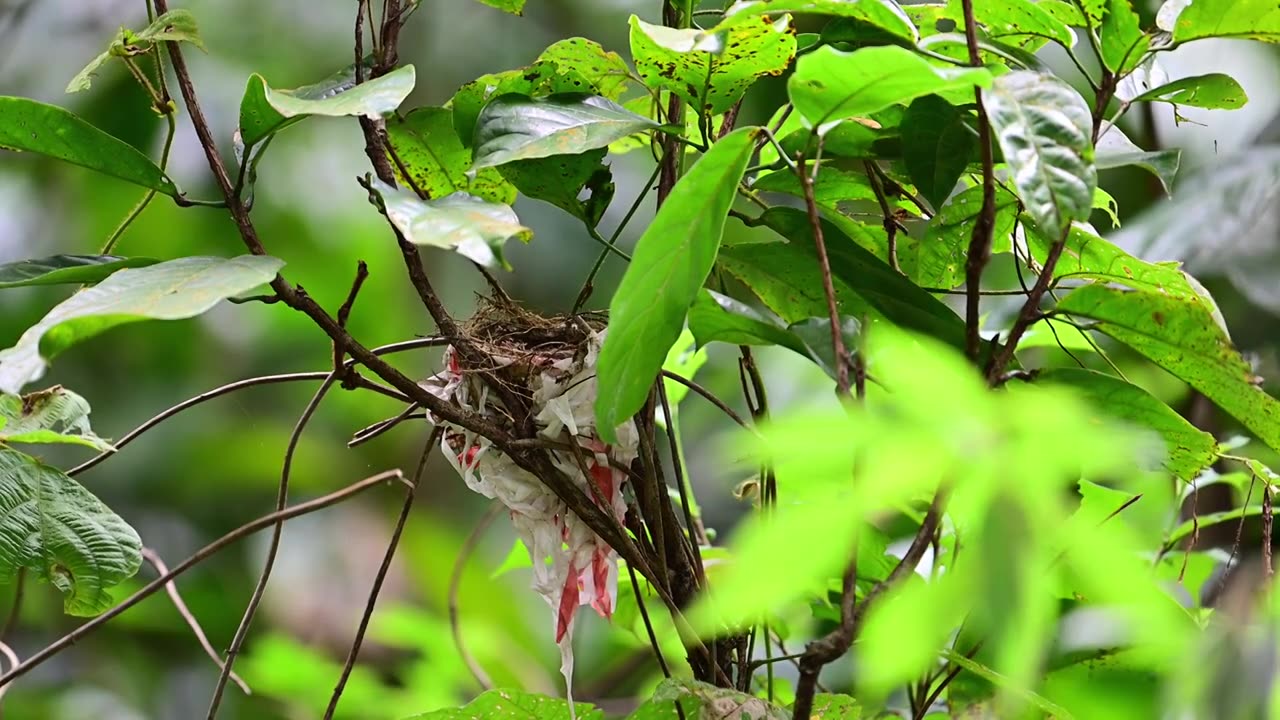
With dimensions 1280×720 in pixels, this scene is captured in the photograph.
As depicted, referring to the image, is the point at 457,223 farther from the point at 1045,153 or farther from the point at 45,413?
the point at 45,413

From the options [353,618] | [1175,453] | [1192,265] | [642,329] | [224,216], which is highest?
[642,329]

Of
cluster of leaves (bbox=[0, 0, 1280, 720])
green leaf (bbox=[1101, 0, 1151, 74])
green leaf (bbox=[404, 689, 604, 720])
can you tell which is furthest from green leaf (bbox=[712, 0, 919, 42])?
green leaf (bbox=[404, 689, 604, 720])

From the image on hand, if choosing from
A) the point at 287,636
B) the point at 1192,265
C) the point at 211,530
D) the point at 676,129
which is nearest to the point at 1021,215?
the point at 676,129

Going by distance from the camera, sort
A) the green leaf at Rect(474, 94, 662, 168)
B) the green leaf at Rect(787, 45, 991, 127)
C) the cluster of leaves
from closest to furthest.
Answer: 1. the cluster of leaves
2. the green leaf at Rect(787, 45, 991, 127)
3. the green leaf at Rect(474, 94, 662, 168)

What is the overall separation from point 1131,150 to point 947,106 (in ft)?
0.40

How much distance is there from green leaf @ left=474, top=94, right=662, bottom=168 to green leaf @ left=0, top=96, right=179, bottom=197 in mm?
175

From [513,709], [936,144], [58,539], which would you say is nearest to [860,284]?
[936,144]

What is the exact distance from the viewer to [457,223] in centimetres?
46

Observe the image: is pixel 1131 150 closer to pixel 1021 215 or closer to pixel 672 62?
pixel 1021 215

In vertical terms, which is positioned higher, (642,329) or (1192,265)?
(642,329)

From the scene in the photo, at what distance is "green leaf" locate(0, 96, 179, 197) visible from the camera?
22.1 inches

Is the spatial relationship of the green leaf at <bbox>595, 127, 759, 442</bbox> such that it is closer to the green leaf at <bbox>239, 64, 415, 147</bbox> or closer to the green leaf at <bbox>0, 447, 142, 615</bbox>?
the green leaf at <bbox>239, 64, 415, 147</bbox>

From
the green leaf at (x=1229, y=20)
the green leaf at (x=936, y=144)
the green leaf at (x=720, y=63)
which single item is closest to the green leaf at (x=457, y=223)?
the green leaf at (x=720, y=63)

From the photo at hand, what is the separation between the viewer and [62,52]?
2.03m
